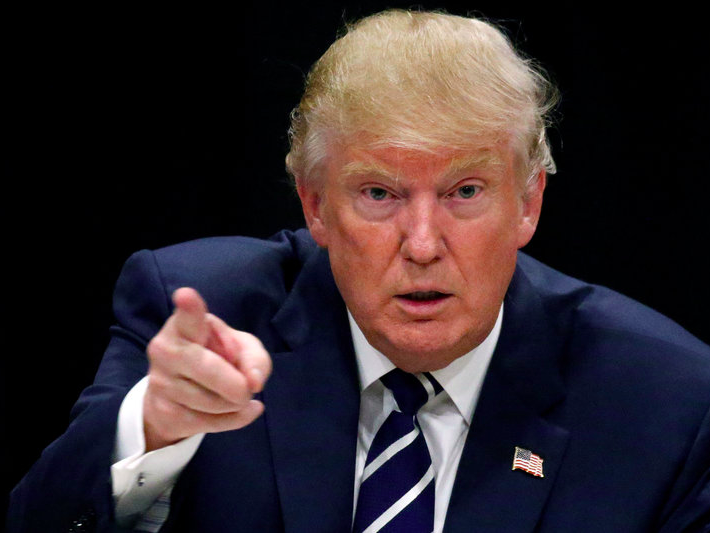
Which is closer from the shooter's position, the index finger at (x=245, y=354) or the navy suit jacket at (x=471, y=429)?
the index finger at (x=245, y=354)

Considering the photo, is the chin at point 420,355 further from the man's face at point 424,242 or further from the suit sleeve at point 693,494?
the suit sleeve at point 693,494

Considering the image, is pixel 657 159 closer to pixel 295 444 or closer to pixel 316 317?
pixel 316 317

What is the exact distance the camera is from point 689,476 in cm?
202

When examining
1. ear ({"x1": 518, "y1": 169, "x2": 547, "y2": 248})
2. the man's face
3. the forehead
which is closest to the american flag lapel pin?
the man's face

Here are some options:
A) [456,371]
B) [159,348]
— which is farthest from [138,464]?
[456,371]

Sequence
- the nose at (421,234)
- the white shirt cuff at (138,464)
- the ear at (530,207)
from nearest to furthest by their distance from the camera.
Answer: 1. the white shirt cuff at (138,464)
2. the nose at (421,234)
3. the ear at (530,207)

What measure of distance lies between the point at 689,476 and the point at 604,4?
1.07 meters

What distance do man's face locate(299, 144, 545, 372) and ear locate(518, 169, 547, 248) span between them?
8 cm

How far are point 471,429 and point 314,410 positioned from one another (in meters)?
0.28

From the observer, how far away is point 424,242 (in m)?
1.94

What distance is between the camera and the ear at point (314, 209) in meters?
2.19

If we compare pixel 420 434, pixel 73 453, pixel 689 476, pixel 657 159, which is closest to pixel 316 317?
pixel 420 434

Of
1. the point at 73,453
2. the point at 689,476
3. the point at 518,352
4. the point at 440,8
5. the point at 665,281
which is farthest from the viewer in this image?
the point at 665,281

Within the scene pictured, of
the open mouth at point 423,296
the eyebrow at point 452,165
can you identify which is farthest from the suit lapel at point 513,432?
the eyebrow at point 452,165
